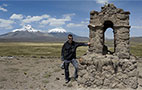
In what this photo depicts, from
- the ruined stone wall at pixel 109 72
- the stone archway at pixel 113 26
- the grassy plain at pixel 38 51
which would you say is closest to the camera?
the ruined stone wall at pixel 109 72

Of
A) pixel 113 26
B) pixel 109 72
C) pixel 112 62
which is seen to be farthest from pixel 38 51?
pixel 112 62

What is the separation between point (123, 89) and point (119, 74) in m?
0.90

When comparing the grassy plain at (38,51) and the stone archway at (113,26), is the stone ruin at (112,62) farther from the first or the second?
the grassy plain at (38,51)

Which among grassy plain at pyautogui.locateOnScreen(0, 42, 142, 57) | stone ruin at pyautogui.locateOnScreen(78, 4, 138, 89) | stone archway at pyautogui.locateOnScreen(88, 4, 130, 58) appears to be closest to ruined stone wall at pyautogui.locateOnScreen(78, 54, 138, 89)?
stone ruin at pyautogui.locateOnScreen(78, 4, 138, 89)

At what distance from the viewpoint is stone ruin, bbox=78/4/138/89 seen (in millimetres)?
9125

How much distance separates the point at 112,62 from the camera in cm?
914

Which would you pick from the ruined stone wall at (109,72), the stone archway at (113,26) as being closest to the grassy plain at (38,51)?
the stone archway at (113,26)

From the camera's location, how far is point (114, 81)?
923cm

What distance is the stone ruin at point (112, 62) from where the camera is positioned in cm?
912

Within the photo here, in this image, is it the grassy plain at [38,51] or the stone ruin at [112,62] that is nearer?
the stone ruin at [112,62]

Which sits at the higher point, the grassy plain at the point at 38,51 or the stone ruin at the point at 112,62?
the stone ruin at the point at 112,62

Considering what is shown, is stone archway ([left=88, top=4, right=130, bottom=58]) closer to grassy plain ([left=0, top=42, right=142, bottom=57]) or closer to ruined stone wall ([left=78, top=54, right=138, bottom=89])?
ruined stone wall ([left=78, top=54, right=138, bottom=89])

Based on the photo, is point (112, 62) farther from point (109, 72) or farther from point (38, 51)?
point (38, 51)

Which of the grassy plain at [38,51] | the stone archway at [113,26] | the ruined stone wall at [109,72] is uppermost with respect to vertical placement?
the stone archway at [113,26]
